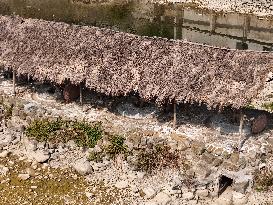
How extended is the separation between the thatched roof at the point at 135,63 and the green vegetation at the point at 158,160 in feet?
7.51

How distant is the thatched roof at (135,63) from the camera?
2184 centimetres

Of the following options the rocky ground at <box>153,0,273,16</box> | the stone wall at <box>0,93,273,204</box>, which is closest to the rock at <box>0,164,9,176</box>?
the stone wall at <box>0,93,273,204</box>

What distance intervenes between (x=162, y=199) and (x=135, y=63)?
6460 millimetres

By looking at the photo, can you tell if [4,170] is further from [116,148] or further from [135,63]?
[135,63]

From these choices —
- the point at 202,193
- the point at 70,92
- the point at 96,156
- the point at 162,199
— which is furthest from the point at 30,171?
the point at 202,193

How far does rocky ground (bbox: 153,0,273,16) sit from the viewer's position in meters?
44.4

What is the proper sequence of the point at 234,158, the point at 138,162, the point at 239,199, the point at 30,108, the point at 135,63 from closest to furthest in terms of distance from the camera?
the point at 239,199 < the point at 234,158 < the point at 138,162 < the point at 135,63 < the point at 30,108

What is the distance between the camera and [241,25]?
4184cm

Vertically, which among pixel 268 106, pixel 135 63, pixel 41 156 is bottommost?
pixel 41 156

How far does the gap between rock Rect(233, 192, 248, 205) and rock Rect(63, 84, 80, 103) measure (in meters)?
9.85

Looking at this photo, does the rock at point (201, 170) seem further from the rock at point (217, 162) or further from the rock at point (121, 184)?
the rock at point (121, 184)

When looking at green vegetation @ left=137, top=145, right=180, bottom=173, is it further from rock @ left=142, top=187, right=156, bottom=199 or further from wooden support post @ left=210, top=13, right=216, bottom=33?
wooden support post @ left=210, top=13, right=216, bottom=33

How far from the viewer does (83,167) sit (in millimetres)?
22656

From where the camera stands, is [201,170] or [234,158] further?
[201,170]
